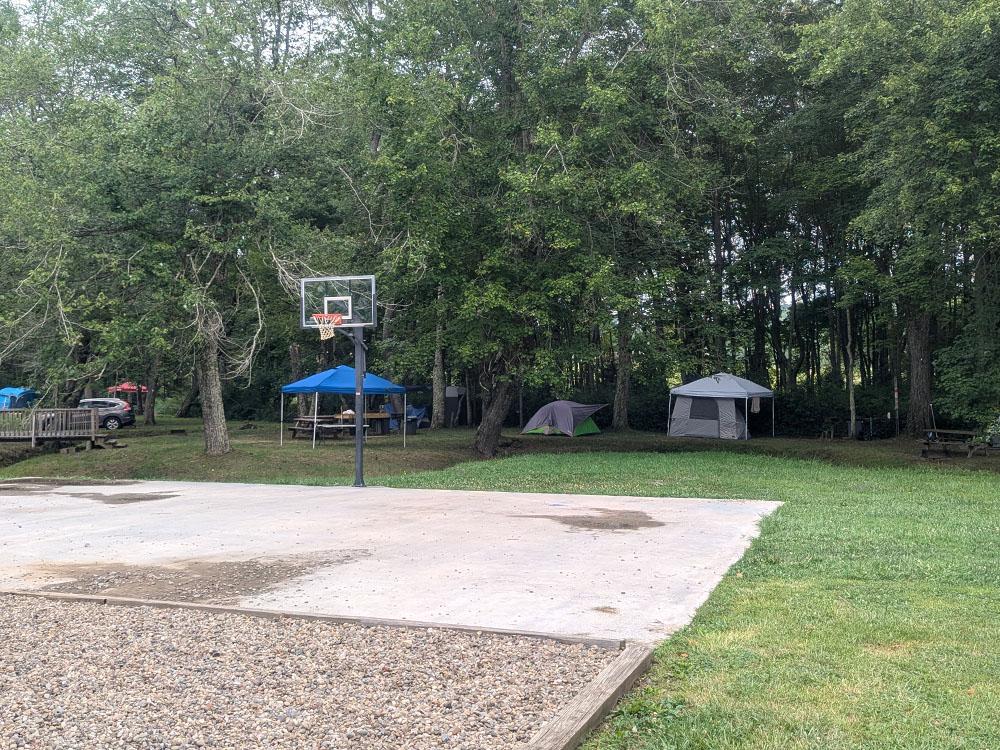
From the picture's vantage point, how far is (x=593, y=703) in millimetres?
3734

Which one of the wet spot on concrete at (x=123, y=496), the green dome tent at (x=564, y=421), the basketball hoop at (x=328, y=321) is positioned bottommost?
the wet spot on concrete at (x=123, y=496)

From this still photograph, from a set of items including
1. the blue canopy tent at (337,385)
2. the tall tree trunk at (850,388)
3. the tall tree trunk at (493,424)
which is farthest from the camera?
the tall tree trunk at (850,388)

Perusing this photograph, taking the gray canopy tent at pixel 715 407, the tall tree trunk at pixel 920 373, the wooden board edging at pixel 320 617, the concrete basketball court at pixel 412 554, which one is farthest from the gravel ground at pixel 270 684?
the tall tree trunk at pixel 920 373

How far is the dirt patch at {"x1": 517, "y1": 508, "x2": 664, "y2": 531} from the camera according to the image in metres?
9.58

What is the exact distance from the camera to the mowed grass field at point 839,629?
11.9ft

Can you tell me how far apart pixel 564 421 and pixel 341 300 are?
14.6m

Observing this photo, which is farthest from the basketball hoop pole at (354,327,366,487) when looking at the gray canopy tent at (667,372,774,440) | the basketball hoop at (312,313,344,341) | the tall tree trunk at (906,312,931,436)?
the tall tree trunk at (906,312,931,436)

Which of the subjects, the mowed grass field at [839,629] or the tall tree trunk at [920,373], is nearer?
the mowed grass field at [839,629]

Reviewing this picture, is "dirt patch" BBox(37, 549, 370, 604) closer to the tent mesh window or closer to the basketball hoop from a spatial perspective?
the basketball hoop

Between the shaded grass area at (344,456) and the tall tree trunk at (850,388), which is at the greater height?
the tall tree trunk at (850,388)

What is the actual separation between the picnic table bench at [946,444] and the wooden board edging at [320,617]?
55.7 ft

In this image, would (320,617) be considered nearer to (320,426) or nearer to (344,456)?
(344,456)

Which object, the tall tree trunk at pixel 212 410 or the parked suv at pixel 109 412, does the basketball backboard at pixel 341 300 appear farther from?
the parked suv at pixel 109 412

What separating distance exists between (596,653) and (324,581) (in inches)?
110
